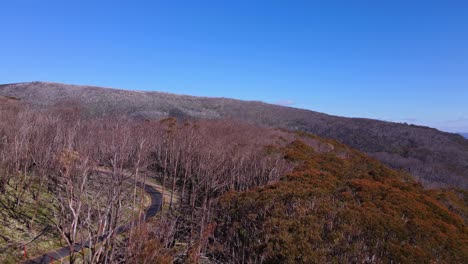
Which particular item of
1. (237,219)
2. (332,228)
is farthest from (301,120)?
(332,228)

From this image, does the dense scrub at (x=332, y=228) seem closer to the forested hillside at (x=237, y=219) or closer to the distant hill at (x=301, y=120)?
the forested hillside at (x=237, y=219)

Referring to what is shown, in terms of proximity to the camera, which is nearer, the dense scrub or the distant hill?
the dense scrub

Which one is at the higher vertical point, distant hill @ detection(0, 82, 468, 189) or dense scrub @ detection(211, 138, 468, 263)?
distant hill @ detection(0, 82, 468, 189)

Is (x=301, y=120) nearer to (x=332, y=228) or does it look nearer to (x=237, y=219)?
(x=237, y=219)

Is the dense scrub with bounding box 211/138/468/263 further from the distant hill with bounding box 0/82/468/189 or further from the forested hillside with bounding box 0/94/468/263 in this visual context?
the distant hill with bounding box 0/82/468/189

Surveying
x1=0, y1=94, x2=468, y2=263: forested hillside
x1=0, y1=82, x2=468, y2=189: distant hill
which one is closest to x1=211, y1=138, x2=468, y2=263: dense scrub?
x1=0, y1=94, x2=468, y2=263: forested hillside

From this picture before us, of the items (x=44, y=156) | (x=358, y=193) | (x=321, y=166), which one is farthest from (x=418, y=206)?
(x=44, y=156)
